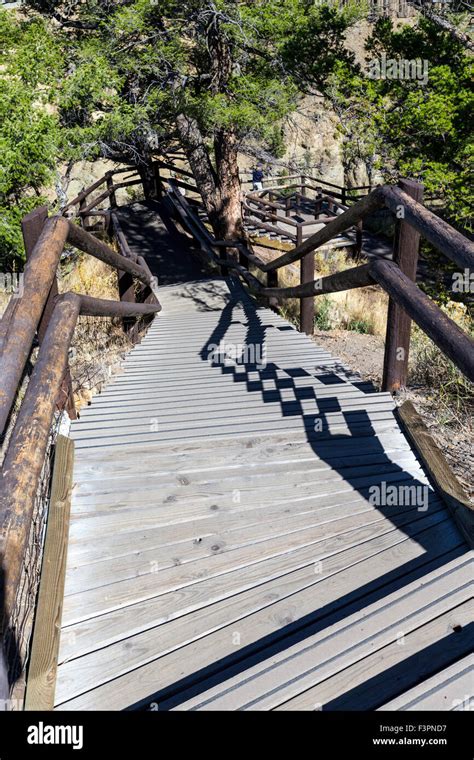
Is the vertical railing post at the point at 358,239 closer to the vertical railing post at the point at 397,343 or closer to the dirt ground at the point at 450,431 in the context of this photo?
the dirt ground at the point at 450,431

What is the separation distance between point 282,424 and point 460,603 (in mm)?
1750

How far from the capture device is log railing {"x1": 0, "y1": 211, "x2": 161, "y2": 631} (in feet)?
4.29

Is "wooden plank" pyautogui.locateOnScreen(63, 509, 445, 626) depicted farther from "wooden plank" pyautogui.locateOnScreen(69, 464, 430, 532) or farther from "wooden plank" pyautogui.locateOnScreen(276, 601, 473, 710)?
"wooden plank" pyautogui.locateOnScreen(276, 601, 473, 710)

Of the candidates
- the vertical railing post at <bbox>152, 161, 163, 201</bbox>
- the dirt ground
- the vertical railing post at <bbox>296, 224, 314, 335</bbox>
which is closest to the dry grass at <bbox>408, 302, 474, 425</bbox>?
the dirt ground

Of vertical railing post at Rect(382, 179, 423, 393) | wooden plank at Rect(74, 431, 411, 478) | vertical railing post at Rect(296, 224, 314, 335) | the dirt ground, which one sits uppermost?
vertical railing post at Rect(296, 224, 314, 335)

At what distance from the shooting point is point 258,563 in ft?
7.54

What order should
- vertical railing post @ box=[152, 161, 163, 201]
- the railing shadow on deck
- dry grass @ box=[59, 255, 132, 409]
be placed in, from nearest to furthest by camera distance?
the railing shadow on deck < dry grass @ box=[59, 255, 132, 409] < vertical railing post @ box=[152, 161, 163, 201]

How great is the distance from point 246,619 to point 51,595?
0.69m

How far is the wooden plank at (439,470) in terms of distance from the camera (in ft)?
7.62

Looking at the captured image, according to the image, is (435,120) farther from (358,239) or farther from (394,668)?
(394,668)

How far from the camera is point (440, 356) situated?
180 inches

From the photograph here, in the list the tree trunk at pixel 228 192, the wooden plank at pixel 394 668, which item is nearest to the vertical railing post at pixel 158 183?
the tree trunk at pixel 228 192

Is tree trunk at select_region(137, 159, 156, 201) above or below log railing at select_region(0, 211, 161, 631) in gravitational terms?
above
